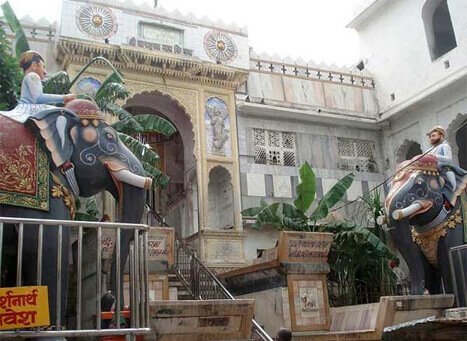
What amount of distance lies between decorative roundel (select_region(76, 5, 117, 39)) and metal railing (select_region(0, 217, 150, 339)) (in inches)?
350

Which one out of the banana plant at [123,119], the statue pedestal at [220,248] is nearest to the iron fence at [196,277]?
the statue pedestal at [220,248]

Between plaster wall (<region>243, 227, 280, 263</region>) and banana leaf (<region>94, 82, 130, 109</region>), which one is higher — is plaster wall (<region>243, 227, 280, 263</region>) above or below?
below

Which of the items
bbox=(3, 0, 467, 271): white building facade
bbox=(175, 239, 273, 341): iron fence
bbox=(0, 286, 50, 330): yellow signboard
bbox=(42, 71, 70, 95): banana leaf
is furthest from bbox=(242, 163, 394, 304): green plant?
bbox=(0, 286, 50, 330): yellow signboard

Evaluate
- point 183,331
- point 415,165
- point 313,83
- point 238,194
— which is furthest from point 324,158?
point 183,331

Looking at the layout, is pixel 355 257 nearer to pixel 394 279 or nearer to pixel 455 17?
pixel 394 279

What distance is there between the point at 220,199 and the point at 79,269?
38.7 feet

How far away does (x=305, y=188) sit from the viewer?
13.6m

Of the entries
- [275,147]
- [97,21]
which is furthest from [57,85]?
[275,147]

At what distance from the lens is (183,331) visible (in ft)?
20.2

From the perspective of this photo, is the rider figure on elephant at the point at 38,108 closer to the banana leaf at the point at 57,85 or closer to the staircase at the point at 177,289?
the banana leaf at the point at 57,85

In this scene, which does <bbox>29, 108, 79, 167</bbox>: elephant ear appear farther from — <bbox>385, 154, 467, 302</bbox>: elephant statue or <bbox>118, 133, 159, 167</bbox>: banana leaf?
<bbox>385, 154, 467, 302</bbox>: elephant statue

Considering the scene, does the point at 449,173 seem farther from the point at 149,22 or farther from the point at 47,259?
the point at 149,22

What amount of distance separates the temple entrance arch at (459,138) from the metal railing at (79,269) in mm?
11554

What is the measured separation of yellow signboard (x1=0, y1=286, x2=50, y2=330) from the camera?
3.45m
